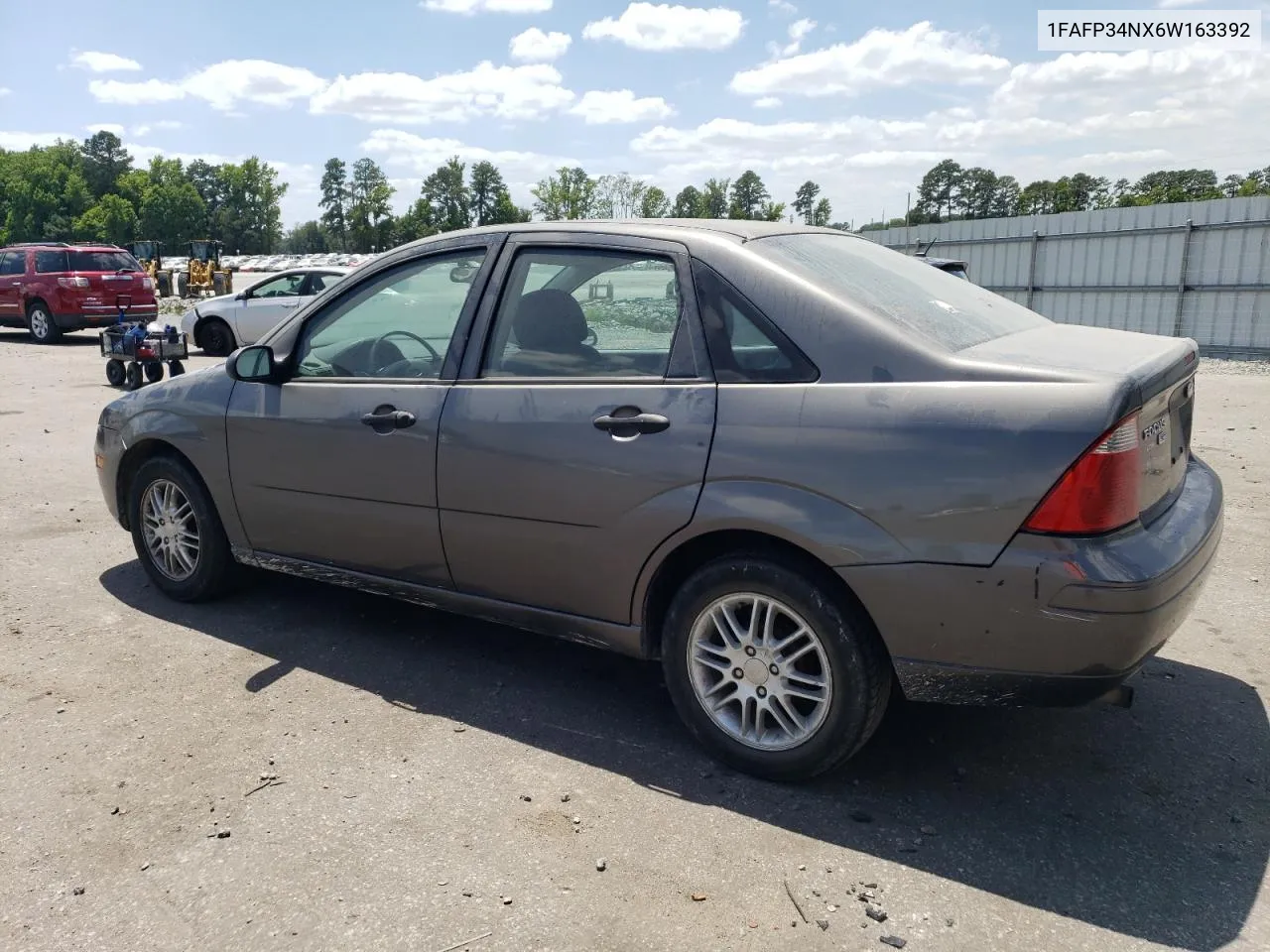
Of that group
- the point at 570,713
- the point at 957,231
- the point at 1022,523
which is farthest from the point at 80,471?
the point at 957,231

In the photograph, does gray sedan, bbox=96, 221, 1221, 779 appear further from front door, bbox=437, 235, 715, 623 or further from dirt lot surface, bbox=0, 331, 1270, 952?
dirt lot surface, bbox=0, 331, 1270, 952

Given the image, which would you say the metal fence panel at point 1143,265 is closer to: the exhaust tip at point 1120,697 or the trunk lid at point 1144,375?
the trunk lid at point 1144,375

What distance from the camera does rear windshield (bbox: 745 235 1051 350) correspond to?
320 centimetres

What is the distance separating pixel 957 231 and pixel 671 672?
2089cm

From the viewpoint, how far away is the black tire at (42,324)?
65.6ft

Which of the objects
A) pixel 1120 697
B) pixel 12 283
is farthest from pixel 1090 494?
pixel 12 283

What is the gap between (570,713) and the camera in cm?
379

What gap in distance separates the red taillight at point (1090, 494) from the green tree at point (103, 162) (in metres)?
144

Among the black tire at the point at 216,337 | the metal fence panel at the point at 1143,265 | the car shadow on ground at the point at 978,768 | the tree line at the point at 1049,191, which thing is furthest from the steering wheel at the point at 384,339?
the tree line at the point at 1049,191

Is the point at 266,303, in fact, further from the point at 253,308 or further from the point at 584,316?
the point at 584,316

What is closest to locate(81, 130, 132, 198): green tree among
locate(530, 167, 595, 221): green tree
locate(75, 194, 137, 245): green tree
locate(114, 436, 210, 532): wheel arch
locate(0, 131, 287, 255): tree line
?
locate(0, 131, 287, 255): tree line

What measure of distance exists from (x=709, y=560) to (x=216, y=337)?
16.1 m

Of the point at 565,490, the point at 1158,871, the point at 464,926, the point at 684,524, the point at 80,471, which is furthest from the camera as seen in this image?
the point at 80,471

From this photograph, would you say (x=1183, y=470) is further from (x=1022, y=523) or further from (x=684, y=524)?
(x=684, y=524)
